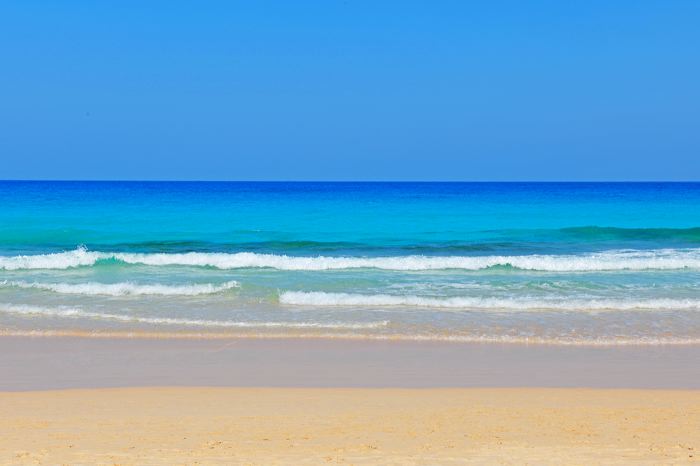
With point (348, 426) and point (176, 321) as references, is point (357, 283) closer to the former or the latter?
point (176, 321)

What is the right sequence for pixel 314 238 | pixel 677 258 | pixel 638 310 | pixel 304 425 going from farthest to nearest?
pixel 314 238, pixel 677 258, pixel 638 310, pixel 304 425

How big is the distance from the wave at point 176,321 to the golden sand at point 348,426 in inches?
146

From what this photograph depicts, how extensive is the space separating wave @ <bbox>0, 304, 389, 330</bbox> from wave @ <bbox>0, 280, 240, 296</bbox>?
6.17 feet

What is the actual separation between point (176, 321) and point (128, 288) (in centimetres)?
346

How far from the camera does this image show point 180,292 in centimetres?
1538

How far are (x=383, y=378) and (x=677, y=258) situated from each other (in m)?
14.7

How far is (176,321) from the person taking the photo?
12.5 m

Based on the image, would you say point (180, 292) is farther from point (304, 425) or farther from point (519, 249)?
point (519, 249)

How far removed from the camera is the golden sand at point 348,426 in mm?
5914

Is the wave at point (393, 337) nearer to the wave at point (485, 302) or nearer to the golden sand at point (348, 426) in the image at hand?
the wave at point (485, 302)

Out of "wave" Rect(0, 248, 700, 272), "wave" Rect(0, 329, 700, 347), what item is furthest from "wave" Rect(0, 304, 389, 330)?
"wave" Rect(0, 248, 700, 272)

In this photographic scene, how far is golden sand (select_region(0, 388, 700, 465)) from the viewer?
5.91m

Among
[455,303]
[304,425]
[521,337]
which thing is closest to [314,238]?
[455,303]

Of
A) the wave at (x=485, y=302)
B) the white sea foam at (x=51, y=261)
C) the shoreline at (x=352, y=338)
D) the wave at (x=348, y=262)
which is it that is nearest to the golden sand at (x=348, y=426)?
the shoreline at (x=352, y=338)
